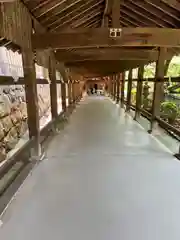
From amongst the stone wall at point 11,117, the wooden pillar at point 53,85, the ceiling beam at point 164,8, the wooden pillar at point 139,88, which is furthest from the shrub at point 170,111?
the stone wall at point 11,117

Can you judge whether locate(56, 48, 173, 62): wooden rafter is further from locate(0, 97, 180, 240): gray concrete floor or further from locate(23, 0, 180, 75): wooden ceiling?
locate(0, 97, 180, 240): gray concrete floor

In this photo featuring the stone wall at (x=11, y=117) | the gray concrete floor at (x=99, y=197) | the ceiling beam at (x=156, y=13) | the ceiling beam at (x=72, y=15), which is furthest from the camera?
the ceiling beam at (x=72, y=15)

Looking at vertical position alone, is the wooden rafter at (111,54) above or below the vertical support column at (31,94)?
above

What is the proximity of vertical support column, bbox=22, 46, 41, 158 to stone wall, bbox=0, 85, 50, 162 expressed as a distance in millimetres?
464

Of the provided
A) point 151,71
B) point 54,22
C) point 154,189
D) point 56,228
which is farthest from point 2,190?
point 151,71

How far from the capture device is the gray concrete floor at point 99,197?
7.93ft

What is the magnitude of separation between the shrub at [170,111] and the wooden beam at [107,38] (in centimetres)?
336

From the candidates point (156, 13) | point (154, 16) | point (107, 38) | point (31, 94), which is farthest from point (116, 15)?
point (31, 94)

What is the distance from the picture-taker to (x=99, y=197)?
3.06m

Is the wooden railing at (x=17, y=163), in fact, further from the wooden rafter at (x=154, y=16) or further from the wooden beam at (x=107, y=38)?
the wooden rafter at (x=154, y=16)

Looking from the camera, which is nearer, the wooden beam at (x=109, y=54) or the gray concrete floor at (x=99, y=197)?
the gray concrete floor at (x=99, y=197)

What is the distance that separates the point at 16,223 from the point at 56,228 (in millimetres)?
429

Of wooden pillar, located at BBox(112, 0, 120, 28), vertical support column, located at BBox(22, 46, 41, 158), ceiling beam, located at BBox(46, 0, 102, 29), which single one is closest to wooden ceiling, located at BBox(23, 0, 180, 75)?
ceiling beam, located at BBox(46, 0, 102, 29)

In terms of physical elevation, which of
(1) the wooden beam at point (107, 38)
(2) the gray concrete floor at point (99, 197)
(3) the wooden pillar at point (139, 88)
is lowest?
(2) the gray concrete floor at point (99, 197)
